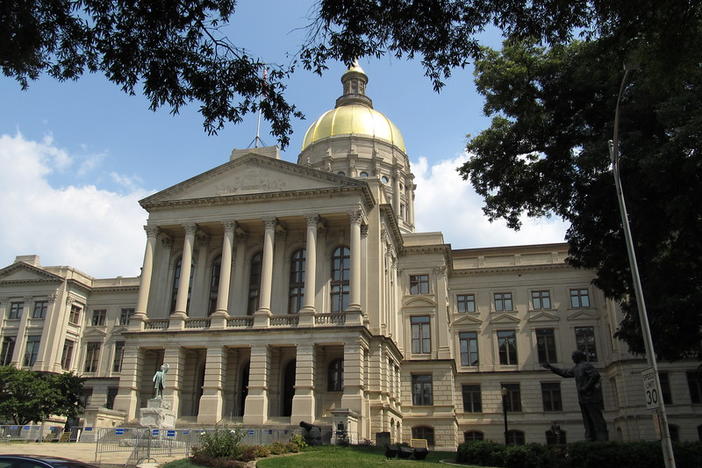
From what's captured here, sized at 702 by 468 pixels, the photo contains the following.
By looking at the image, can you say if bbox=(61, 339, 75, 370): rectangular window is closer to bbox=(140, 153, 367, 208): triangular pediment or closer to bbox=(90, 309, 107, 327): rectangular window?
bbox=(90, 309, 107, 327): rectangular window

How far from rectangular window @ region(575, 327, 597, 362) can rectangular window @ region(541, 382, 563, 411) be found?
3.52 m

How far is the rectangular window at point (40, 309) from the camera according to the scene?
187 feet

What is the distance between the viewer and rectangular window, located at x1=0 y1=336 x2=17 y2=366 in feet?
185

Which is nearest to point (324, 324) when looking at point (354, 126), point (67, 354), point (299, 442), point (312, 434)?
point (312, 434)

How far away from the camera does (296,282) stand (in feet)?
141

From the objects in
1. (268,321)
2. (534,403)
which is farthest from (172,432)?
(534,403)

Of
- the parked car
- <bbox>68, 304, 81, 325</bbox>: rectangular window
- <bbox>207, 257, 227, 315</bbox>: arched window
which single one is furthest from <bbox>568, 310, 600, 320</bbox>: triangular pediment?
the parked car

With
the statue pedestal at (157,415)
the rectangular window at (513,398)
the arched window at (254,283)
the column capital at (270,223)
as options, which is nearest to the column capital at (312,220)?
the column capital at (270,223)

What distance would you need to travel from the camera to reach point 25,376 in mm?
44500

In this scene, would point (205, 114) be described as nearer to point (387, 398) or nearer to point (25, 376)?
point (387, 398)

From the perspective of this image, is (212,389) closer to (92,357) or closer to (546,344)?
(92,357)

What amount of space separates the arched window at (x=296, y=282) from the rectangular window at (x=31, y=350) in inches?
1124

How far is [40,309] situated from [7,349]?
15.6ft

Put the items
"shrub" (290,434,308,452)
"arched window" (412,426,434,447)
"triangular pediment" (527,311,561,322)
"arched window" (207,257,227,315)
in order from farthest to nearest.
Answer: "triangular pediment" (527,311,561,322) → "arched window" (412,426,434,447) → "arched window" (207,257,227,315) → "shrub" (290,434,308,452)
